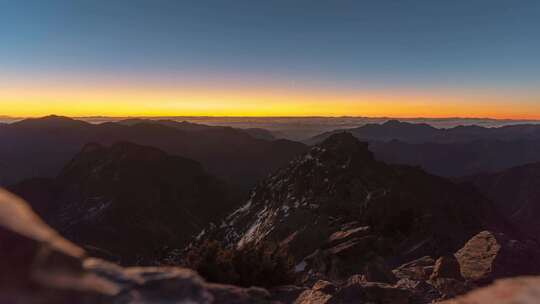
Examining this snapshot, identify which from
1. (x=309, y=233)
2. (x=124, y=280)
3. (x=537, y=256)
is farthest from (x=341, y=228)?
(x=124, y=280)

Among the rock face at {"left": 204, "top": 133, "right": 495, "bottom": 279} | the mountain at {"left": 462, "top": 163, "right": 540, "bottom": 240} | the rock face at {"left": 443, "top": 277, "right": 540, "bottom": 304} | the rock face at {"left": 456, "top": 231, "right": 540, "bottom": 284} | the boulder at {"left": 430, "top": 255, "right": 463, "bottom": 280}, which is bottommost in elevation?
the mountain at {"left": 462, "top": 163, "right": 540, "bottom": 240}

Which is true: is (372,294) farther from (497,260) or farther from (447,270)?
(497,260)

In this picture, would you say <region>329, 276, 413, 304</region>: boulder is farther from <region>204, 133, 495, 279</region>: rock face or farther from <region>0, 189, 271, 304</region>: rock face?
<region>204, 133, 495, 279</region>: rock face

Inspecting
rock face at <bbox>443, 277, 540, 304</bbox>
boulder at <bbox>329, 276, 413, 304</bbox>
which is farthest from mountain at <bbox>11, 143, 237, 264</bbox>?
rock face at <bbox>443, 277, 540, 304</bbox>

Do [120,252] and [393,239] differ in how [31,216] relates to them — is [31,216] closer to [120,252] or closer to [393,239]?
[393,239]

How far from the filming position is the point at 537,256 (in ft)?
47.6

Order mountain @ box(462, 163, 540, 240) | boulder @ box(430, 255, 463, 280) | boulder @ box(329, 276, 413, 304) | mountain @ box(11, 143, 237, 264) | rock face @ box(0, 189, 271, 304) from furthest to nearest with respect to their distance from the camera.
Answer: mountain @ box(462, 163, 540, 240) < mountain @ box(11, 143, 237, 264) < boulder @ box(430, 255, 463, 280) < boulder @ box(329, 276, 413, 304) < rock face @ box(0, 189, 271, 304)

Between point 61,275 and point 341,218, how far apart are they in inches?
1295

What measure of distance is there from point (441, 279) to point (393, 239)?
17.0 meters

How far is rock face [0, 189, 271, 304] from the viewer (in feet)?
9.35

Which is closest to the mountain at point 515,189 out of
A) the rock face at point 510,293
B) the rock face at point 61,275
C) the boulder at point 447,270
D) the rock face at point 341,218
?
the rock face at point 341,218

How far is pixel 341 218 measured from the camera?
1362 inches

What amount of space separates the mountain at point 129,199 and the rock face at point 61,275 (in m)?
71.7

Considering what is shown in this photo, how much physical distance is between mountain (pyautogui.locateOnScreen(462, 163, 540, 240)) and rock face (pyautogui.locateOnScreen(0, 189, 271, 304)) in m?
135
